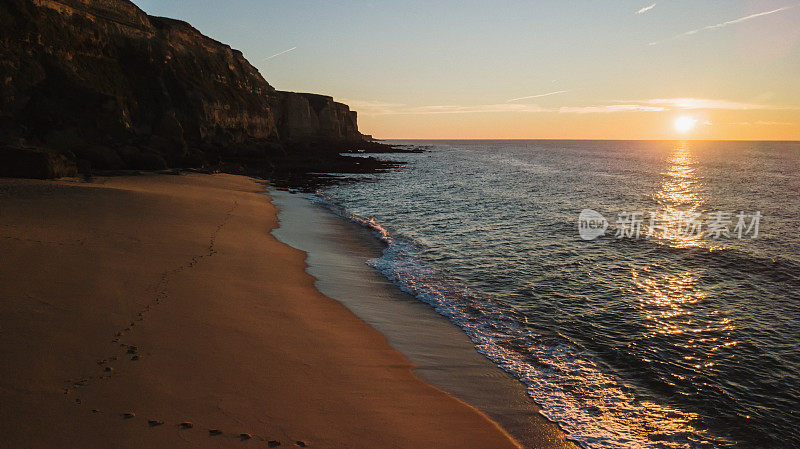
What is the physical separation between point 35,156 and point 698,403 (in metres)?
25.6

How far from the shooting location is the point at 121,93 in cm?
3450

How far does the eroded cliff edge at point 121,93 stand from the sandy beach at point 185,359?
1540 cm

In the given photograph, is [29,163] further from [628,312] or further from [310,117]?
[310,117]

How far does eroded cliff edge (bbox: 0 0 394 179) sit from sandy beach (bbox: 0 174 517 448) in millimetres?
15399

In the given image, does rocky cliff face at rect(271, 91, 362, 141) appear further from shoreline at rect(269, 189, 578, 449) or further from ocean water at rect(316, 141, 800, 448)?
shoreline at rect(269, 189, 578, 449)

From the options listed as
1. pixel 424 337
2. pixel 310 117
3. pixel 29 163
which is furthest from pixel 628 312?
pixel 310 117

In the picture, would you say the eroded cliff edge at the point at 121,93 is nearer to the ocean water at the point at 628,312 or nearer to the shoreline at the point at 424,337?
the shoreline at the point at 424,337

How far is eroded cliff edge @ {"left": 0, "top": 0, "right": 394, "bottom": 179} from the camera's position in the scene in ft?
89.5

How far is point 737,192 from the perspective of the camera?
1523 inches

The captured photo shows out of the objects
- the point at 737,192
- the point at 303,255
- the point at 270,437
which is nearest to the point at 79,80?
the point at 303,255

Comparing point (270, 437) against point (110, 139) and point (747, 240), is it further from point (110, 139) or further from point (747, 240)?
point (110, 139)

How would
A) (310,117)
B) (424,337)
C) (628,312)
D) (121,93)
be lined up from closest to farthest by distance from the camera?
1. (424,337)
2. (628,312)
3. (121,93)
4. (310,117)

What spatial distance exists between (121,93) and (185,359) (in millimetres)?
37771

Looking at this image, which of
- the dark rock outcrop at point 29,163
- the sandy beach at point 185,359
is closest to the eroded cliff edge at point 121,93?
the dark rock outcrop at point 29,163
